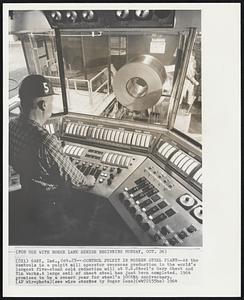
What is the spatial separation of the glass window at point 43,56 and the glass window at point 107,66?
30 mm

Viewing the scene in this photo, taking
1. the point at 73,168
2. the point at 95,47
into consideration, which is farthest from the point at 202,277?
the point at 95,47

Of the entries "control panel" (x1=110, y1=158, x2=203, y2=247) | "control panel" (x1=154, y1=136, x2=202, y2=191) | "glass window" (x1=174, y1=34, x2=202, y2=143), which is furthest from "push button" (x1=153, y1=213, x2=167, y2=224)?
"glass window" (x1=174, y1=34, x2=202, y2=143)

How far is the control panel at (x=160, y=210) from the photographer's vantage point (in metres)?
0.84

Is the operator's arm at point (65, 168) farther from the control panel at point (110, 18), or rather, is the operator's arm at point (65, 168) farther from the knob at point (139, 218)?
the control panel at point (110, 18)

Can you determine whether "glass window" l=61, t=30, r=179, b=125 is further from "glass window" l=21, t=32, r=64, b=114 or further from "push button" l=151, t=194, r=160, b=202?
"push button" l=151, t=194, r=160, b=202

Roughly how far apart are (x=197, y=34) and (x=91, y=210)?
21.3 inches

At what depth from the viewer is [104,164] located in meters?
0.92

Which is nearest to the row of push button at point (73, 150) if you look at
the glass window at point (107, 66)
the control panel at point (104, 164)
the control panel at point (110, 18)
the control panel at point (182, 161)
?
the control panel at point (104, 164)

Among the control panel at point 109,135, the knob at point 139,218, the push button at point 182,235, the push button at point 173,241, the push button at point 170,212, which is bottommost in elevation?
the push button at point 173,241

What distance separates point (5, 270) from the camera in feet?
2.87

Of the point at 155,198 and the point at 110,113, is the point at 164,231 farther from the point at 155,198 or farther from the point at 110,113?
the point at 110,113

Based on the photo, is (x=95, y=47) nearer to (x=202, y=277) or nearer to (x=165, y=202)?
(x=165, y=202)

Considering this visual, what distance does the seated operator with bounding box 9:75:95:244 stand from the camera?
872 millimetres

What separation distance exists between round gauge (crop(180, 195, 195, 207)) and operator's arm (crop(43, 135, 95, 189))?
0.24 meters
